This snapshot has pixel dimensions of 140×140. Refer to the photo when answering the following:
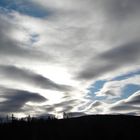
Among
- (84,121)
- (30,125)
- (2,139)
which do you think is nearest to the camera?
(2,139)

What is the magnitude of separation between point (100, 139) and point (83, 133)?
260 inches

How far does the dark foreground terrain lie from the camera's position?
98.1 meters

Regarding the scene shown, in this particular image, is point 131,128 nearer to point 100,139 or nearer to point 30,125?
point 100,139

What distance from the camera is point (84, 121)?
10988 cm

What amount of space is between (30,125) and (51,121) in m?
8.39

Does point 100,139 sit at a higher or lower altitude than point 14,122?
lower

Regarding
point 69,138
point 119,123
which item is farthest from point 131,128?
point 69,138

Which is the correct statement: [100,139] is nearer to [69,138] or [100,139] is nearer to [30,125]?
[69,138]

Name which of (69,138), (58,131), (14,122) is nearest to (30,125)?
(14,122)

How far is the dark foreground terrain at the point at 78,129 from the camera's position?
98.1 m

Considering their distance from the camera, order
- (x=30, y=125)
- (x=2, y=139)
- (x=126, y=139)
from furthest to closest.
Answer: (x=30, y=125) → (x=2, y=139) → (x=126, y=139)

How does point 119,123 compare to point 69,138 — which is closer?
point 69,138

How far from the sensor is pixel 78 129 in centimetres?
10338

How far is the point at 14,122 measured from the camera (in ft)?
397
